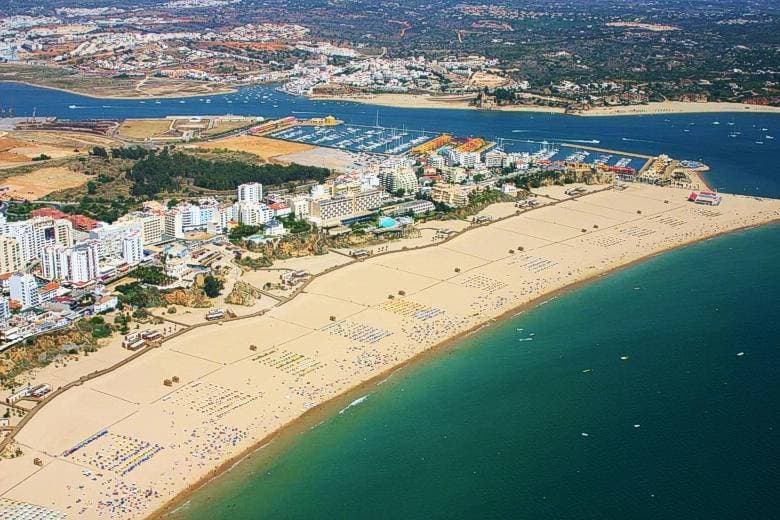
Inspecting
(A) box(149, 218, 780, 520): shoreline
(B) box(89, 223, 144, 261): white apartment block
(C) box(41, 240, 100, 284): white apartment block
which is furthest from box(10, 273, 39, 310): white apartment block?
(A) box(149, 218, 780, 520): shoreline

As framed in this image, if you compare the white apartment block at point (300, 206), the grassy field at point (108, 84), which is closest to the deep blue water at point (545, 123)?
the grassy field at point (108, 84)

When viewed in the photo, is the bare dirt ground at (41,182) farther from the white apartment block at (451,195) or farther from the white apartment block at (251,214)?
the white apartment block at (451,195)

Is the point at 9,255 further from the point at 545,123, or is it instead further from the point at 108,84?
the point at 108,84

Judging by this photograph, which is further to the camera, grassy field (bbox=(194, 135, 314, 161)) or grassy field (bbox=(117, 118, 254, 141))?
grassy field (bbox=(117, 118, 254, 141))

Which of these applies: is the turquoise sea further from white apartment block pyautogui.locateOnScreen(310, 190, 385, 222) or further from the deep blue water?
the deep blue water

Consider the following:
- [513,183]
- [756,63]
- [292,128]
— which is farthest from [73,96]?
[756,63]

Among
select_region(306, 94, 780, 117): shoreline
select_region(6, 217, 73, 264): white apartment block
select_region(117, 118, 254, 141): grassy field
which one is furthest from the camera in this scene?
select_region(306, 94, 780, 117): shoreline

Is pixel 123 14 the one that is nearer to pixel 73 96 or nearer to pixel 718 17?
pixel 73 96
